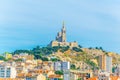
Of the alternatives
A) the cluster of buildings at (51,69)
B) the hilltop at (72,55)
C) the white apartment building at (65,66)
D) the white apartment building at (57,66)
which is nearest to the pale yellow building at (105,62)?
the cluster of buildings at (51,69)

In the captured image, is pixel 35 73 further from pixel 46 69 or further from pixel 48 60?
pixel 48 60

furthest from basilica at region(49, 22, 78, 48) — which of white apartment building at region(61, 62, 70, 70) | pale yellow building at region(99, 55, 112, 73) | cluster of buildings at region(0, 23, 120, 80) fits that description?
white apartment building at region(61, 62, 70, 70)

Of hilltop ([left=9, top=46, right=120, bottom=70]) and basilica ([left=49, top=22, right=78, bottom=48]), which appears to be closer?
hilltop ([left=9, top=46, right=120, bottom=70])

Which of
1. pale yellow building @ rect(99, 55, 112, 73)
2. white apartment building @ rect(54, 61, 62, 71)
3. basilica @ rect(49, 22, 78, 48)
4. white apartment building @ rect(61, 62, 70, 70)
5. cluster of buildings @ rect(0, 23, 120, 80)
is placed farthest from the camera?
basilica @ rect(49, 22, 78, 48)

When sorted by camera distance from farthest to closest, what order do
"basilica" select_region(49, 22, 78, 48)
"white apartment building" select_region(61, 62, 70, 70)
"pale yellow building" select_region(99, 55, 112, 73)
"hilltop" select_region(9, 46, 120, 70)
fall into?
1. "basilica" select_region(49, 22, 78, 48)
2. "pale yellow building" select_region(99, 55, 112, 73)
3. "hilltop" select_region(9, 46, 120, 70)
4. "white apartment building" select_region(61, 62, 70, 70)

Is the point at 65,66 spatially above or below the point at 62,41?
below

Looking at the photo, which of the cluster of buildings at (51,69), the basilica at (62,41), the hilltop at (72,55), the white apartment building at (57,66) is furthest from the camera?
the basilica at (62,41)

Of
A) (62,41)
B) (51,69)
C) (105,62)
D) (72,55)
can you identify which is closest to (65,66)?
(51,69)

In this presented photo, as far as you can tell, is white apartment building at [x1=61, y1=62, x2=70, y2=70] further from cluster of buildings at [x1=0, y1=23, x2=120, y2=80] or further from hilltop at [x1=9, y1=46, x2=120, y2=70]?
hilltop at [x1=9, y1=46, x2=120, y2=70]

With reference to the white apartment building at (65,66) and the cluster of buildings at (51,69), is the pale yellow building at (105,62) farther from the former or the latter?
the white apartment building at (65,66)

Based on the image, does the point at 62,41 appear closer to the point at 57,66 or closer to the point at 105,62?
the point at 105,62

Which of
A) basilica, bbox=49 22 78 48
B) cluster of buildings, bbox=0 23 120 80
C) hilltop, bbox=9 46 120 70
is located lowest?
cluster of buildings, bbox=0 23 120 80

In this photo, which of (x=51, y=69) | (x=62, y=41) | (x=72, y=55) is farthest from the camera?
(x=62, y=41)

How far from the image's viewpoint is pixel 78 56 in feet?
294
